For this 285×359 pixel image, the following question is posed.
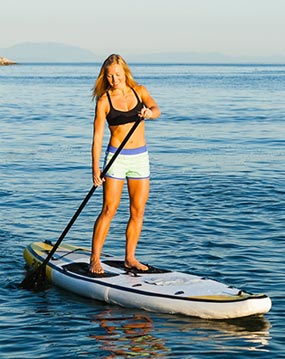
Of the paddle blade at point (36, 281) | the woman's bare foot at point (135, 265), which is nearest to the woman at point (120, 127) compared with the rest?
the woman's bare foot at point (135, 265)

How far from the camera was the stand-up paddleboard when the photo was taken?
8.24m

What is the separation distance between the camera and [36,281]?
9672 millimetres

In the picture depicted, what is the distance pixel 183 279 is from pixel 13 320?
1.82 meters

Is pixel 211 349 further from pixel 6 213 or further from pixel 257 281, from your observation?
pixel 6 213

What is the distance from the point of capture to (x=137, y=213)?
9.16 metres

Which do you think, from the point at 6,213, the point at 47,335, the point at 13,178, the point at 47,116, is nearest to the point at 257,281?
the point at 47,335

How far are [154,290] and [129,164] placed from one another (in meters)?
1.33

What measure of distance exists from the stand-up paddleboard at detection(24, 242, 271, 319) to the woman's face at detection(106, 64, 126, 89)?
209 centimetres

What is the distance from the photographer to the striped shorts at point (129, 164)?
8836 mm

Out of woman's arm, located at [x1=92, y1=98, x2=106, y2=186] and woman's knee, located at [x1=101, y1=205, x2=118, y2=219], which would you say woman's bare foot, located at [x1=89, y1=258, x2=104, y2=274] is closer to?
woman's knee, located at [x1=101, y1=205, x2=118, y2=219]

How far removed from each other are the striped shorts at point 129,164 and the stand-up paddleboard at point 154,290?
112cm

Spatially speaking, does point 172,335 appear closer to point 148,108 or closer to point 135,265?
point 135,265

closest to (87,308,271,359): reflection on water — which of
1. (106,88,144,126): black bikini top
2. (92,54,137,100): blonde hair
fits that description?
(106,88,144,126): black bikini top

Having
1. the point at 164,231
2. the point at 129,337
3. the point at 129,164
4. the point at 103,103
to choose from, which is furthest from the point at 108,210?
the point at 164,231
